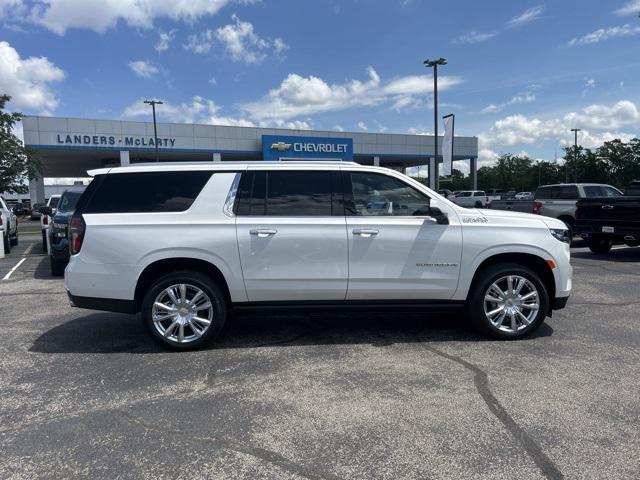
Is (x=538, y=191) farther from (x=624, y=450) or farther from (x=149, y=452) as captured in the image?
(x=149, y=452)

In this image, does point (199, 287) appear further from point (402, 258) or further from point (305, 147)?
point (305, 147)

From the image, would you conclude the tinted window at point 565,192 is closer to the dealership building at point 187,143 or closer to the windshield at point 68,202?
Result: the windshield at point 68,202

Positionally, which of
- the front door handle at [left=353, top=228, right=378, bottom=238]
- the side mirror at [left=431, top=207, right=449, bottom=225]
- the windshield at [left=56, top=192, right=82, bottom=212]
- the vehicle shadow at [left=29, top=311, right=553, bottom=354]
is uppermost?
the windshield at [left=56, top=192, right=82, bottom=212]

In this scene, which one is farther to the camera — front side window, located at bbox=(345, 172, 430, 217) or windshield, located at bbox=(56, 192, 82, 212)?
windshield, located at bbox=(56, 192, 82, 212)

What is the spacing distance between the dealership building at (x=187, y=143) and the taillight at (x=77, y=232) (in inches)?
1392

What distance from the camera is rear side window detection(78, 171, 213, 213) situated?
504 centimetres

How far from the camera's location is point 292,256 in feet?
16.4

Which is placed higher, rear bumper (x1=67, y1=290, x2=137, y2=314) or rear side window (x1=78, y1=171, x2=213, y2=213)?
rear side window (x1=78, y1=171, x2=213, y2=213)

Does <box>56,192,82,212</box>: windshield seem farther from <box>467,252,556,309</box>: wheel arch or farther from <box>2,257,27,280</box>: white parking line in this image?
<box>467,252,556,309</box>: wheel arch

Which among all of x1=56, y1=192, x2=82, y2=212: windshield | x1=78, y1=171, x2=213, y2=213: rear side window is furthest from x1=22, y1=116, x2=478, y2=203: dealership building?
x1=78, y1=171, x2=213, y2=213: rear side window

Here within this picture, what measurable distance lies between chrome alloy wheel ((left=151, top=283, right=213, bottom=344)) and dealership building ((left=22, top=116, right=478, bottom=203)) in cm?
3562

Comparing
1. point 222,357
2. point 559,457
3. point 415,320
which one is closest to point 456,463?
point 559,457

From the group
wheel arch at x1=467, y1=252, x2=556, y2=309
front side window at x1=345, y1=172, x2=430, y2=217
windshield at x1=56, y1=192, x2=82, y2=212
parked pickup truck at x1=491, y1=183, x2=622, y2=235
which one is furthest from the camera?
parked pickup truck at x1=491, y1=183, x2=622, y2=235

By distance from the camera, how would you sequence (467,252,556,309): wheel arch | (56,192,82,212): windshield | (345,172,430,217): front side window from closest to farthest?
(345,172,430,217): front side window < (467,252,556,309): wheel arch < (56,192,82,212): windshield
